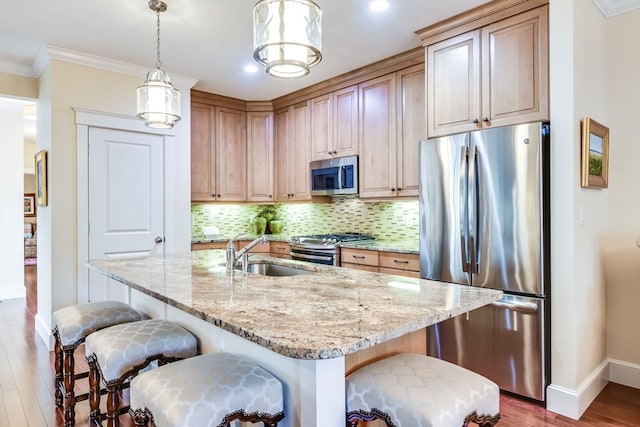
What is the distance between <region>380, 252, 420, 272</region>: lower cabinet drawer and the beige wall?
4.40 feet

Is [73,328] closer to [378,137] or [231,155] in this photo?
[378,137]

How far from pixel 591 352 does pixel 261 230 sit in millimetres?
3828

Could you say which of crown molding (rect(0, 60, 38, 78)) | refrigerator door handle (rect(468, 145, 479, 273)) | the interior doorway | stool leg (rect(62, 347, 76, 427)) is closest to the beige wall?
refrigerator door handle (rect(468, 145, 479, 273))

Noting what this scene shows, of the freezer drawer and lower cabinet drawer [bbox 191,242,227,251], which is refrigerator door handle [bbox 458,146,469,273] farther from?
lower cabinet drawer [bbox 191,242,227,251]

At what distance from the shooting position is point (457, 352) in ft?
9.10

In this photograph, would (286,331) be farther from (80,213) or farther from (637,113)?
(80,213)

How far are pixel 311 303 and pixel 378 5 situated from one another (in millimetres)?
2196

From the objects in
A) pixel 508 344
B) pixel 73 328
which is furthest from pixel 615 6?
pixel 73 328

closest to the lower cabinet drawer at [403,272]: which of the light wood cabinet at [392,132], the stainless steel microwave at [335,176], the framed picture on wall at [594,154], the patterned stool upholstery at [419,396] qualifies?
the light wood cabinet at [392,132]

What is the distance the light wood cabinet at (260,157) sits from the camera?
5.02 meters

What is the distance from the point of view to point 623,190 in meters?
2.83

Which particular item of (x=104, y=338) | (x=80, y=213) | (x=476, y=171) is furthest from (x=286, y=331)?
(x=80, y=213)

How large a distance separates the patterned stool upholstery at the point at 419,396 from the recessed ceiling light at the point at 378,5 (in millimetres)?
2311

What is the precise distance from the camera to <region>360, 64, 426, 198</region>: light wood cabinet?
137 inches
